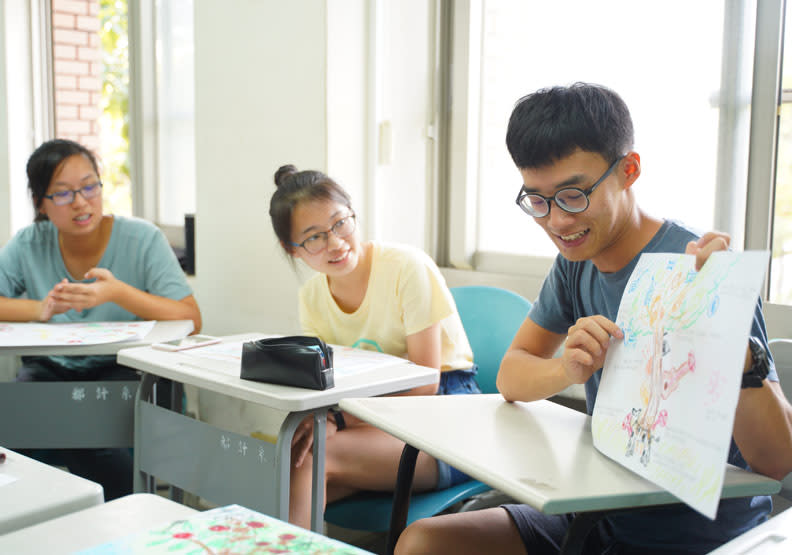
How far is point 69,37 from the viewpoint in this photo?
15.1 feet

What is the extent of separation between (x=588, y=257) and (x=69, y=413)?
165cm

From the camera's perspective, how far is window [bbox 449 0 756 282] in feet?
6.66

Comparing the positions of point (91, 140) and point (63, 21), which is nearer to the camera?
point (63, 21)

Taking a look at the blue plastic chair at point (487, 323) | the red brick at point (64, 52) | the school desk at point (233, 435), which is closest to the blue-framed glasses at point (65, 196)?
the school desk at point (233, 435)

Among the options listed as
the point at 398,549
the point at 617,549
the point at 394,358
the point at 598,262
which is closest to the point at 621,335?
the point at 598,262

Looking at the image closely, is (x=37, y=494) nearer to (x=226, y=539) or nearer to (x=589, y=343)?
(x=226, y=539)

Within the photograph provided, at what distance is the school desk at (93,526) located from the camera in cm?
83

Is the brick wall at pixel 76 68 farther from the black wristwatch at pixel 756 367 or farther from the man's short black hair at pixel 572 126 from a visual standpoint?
the black wristwatch at pixel 756 367

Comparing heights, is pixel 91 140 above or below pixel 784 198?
above

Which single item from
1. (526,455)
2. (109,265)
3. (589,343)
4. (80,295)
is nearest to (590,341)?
(589,343)

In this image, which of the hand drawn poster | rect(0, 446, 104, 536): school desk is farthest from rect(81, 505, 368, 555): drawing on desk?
the hand drawn poster

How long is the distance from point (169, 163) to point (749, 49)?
9.97 ft

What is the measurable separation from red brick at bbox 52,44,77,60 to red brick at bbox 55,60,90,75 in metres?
0.03

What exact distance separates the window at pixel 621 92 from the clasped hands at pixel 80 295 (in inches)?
49.3
